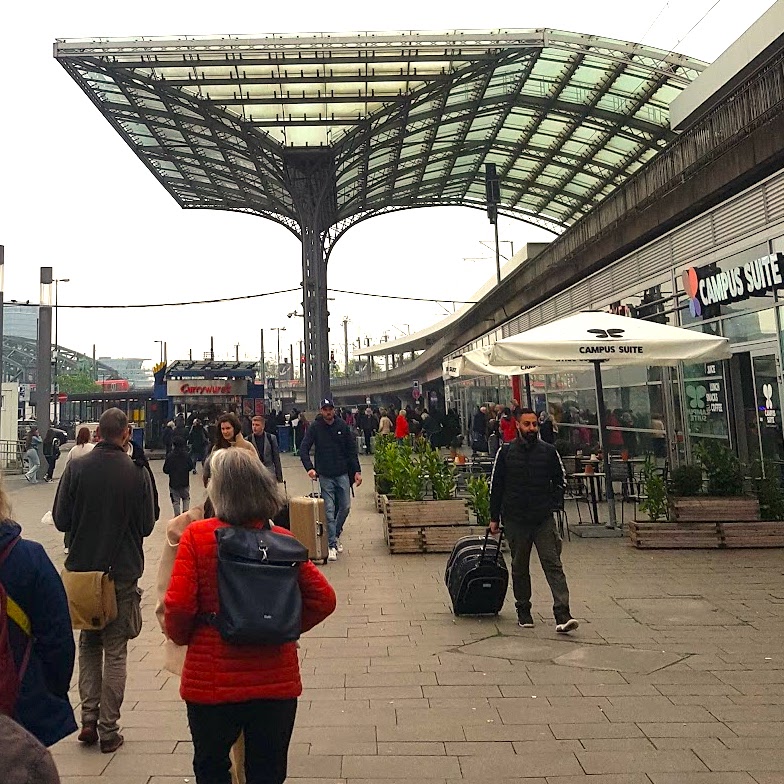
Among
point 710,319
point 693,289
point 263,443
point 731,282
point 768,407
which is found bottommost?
point 263,443

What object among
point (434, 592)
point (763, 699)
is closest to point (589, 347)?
point (434, 592)

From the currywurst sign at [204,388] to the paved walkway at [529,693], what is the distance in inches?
727

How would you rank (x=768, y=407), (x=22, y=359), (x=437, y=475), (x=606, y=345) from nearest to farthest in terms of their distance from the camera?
Answer: (x=606, y=345), (x=437, y=475), (x=768, y=407), (x=22, y=359)

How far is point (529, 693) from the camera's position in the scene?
439cm

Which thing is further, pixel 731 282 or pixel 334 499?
pixel 731 282

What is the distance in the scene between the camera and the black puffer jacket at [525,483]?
5785 millimetres

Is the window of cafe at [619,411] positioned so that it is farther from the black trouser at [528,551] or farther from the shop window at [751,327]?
the black trouser at [528,551]

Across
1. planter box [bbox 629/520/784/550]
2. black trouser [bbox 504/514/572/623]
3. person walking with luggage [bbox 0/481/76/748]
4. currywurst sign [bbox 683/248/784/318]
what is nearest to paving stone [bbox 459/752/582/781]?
person walking with luggage [bbox 0/481/76/748]

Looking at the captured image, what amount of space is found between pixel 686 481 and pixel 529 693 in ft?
17.1

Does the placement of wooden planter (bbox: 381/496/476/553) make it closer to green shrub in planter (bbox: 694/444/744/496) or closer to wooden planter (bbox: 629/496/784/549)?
wooden planter (bbox: 629/496/784/549)

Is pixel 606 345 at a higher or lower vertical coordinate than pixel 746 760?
higher

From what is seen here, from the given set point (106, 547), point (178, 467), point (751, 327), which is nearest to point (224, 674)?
point (106, 547)

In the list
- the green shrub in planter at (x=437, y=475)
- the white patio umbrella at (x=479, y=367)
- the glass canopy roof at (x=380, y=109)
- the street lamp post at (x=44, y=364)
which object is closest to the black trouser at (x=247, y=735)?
the green shrub in planter at (x=437, y=475)

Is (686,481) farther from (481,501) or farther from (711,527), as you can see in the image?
(481,501)
